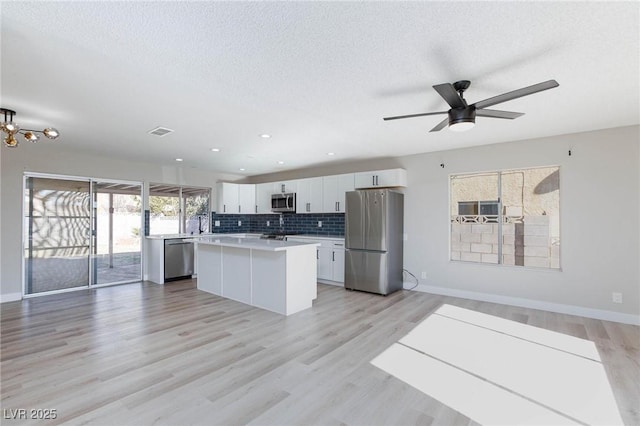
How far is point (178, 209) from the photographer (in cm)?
673

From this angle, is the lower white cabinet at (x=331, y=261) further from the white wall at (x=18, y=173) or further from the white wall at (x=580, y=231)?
the white wall at (x=18, y=173)

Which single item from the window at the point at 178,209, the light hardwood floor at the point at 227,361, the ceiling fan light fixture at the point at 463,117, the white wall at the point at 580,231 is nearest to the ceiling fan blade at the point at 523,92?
the ceiling fan light fixture at the point at 463,117

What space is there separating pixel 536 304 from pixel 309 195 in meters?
4.23

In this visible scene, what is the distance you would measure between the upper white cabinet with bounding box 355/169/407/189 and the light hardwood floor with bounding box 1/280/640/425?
6.67ft

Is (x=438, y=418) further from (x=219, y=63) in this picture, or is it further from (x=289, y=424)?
(x=219, y=63)

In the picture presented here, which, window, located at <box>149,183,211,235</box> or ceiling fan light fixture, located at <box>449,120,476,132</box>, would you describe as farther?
window, located at <box>149,183,211,235</box>

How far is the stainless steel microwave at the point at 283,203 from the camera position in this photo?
22.0 ft

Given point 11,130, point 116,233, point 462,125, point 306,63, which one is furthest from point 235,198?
point 462,125

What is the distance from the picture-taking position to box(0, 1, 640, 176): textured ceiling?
1677mm

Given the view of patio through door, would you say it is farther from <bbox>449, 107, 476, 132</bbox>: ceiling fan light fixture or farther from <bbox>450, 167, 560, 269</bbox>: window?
<bbox>450, 167, 560, 269</bbox>: window

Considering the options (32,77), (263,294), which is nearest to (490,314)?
(263,294)

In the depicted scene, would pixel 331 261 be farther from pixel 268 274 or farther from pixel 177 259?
pixel 177 259

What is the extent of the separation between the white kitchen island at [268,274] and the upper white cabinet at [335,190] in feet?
6.05

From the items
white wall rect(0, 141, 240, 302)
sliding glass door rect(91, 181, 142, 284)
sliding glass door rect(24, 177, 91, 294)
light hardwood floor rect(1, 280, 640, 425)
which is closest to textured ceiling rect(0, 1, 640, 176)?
white wall rect(0, 141, 240, 302)
